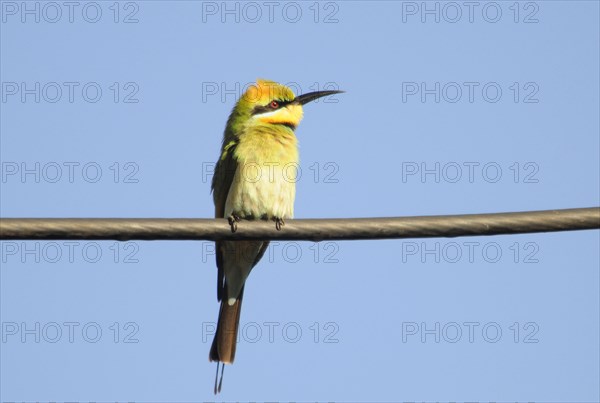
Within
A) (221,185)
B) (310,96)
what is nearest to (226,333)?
(221,185)

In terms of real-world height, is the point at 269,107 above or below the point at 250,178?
above

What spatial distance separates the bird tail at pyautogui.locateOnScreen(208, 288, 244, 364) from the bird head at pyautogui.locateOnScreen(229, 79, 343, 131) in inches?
42.4

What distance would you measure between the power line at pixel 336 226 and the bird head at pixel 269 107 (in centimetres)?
252

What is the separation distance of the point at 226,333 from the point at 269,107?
4.79 feet

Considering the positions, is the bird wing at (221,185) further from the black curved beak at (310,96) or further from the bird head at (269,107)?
the black curved beak at (310,96)

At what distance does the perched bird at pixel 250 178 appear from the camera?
5324 millimetres

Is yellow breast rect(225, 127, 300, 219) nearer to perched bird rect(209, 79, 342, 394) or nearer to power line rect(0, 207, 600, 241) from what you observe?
perched bird rect(209, 79, 342, 394)

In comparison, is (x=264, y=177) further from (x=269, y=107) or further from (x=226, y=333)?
(x=226, y=333)

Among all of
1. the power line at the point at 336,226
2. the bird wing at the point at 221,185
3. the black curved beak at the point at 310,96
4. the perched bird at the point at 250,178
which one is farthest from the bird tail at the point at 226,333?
the power line at the point at 336,226

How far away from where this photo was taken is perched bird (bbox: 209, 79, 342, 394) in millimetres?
5324

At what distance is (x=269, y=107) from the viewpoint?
5859 mm

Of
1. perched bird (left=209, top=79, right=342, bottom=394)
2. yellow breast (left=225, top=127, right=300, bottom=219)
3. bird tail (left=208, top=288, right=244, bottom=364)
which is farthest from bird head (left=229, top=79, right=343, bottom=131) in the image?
bird tail (left=208, top=288, right=244, bottom=364)

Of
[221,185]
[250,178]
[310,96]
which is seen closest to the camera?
[250,178]

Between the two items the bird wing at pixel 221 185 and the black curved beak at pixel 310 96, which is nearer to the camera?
the bird wing at pixel 221 185
